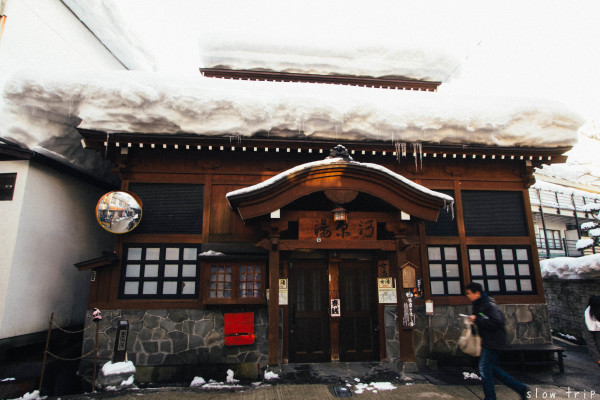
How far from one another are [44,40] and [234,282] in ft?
37.6

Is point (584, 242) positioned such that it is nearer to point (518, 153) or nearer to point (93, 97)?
point (518, 153)

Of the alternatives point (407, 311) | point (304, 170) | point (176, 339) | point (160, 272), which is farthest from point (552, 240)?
point (160, 272)

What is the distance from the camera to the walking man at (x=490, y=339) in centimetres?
488

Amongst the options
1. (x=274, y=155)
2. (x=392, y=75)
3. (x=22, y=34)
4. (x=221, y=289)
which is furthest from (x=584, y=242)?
(x=22, y=34)

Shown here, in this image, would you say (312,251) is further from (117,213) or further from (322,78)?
(322,78)

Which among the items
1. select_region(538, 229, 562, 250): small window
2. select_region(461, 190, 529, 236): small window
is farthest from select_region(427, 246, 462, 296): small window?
select_region(538, 229, 562, 250): small window

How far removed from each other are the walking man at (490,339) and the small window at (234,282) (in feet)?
14.8

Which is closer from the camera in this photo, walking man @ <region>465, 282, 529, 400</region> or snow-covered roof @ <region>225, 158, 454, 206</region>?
walking man @ <region>465, 282, 529, 400</region>

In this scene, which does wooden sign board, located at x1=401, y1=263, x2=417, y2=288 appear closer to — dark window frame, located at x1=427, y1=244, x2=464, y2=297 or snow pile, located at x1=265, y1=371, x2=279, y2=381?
dark window frame, located at x1=427, y1=244, x2=464, y2=297

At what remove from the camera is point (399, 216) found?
7.08 meters

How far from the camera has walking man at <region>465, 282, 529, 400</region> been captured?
4.88 meters

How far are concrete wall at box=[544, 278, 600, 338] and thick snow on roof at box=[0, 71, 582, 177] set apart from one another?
5.50 metres

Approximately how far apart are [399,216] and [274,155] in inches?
145

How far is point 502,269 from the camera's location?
859 cm
